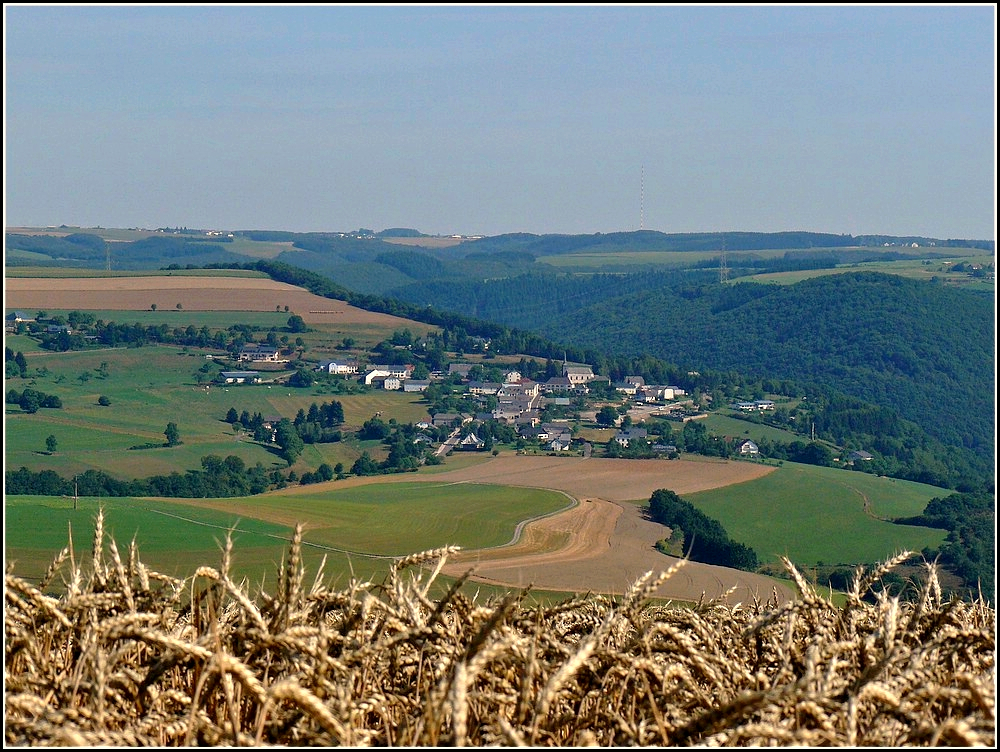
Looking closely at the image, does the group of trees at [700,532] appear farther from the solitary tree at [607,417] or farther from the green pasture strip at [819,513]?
the solitary tree at [607,417]

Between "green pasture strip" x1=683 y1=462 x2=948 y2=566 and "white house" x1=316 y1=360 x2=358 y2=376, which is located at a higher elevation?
"white house" x1=316 y1=360 x2=358 y2=376

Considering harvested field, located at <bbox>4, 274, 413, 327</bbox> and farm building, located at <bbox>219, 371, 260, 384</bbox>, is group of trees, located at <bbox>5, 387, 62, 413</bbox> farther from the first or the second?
harvested field, located at <bbox>4, 274, 413, 327</bbox>

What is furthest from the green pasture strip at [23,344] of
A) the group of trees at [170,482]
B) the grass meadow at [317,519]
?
the grass meadow at [317,519]

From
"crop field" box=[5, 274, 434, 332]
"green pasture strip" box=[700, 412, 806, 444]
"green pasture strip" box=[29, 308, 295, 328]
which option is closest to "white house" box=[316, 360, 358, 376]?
"green pasture strip" box=[29, 308, 295, 328]

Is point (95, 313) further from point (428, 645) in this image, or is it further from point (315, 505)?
point (428, 645)

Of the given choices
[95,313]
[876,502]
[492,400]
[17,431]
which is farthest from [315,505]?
[95,313]

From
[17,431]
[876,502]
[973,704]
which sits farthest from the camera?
[17,431]

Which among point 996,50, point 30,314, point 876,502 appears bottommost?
point 876,502
